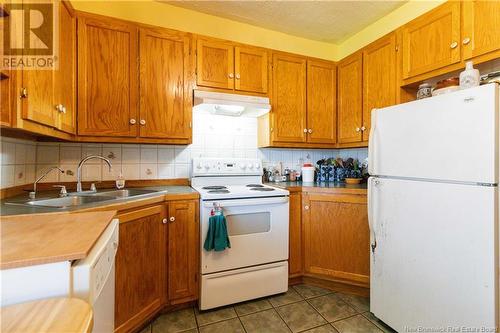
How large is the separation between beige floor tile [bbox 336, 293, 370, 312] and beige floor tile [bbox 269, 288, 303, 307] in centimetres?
37

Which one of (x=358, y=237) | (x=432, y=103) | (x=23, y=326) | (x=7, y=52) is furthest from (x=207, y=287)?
(x=432, y=103)

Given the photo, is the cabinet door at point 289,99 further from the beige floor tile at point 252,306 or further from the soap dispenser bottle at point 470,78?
the beige floor tile at point 252,306

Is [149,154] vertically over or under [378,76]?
under

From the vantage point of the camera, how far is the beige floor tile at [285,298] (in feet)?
6.20

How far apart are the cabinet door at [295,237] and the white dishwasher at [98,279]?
1.42 m

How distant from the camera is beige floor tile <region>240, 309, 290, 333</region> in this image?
61.9 inches

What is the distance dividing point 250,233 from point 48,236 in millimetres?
1288

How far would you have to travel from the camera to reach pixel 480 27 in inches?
57.3

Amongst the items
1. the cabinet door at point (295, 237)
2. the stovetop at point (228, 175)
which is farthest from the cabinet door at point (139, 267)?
the cabinet door at point (295, 237)

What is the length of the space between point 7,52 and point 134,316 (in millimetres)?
1530

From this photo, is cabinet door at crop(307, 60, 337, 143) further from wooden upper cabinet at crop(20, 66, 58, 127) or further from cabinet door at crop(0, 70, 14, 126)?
cabinet door at crop(0, 70, 14, 126)

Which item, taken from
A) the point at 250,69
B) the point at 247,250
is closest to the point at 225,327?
the point at 247,250

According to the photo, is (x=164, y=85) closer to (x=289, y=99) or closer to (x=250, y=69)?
(x=250, y=69)

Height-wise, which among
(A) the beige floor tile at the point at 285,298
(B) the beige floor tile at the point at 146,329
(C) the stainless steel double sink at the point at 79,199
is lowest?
(A) the beige floor tile at the point at 285,298
